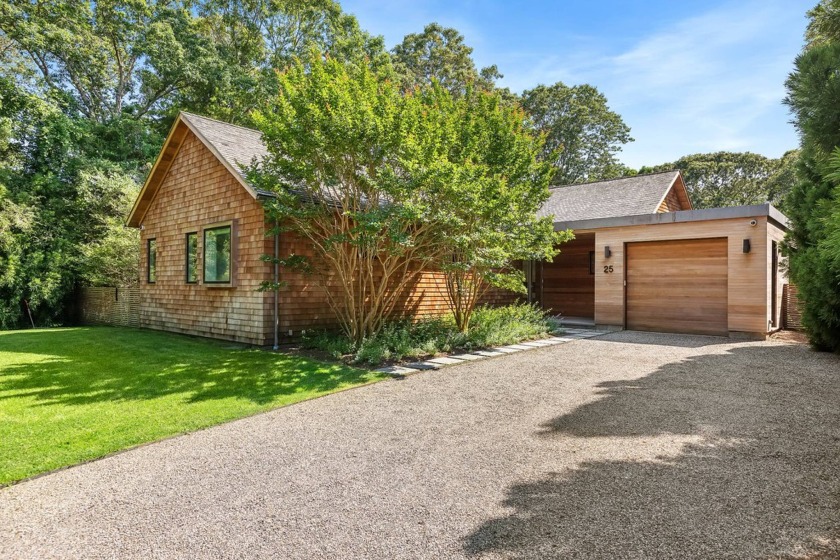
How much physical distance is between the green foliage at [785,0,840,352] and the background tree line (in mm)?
4638

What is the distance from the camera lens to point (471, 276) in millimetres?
9586

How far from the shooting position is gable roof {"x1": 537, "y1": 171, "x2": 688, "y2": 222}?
1218 centimetres

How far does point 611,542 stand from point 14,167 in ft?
68.0

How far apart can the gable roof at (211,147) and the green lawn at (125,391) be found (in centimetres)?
332

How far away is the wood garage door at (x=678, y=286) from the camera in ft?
32.9

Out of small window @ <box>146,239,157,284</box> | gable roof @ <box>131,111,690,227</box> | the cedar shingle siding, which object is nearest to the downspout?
the cedar shingle siding

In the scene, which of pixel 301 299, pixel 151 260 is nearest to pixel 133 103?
pixel 151 260

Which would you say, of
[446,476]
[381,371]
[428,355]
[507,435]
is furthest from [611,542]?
[428,355]

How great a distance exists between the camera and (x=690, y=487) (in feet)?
9.20

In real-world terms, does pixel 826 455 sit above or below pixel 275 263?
below

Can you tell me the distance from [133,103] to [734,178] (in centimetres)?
3440

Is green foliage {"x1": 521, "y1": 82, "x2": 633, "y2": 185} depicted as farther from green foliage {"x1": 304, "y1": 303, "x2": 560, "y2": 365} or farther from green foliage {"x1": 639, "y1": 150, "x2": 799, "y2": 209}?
green foliage {"x1": 304, "y1": 303, "x2": 560, "y2": 365}

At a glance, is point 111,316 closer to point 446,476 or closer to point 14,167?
point 14,167

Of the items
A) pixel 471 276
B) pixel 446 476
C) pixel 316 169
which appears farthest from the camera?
pixel 471 276
